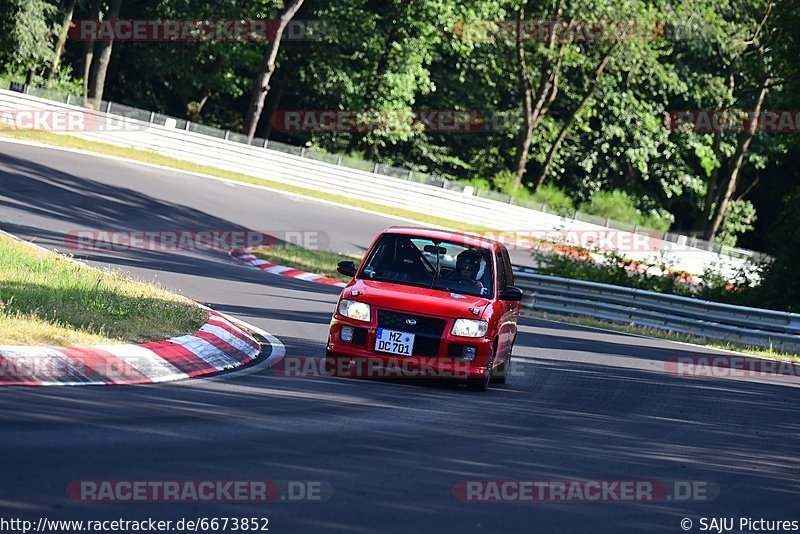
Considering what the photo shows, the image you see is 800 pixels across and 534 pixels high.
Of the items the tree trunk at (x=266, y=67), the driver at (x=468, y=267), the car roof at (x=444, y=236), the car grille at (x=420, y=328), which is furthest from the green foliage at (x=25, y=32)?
the car grille at (x=420, y=328)

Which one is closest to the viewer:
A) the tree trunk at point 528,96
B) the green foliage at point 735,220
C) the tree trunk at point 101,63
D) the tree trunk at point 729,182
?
the tree trunk at point 101,63

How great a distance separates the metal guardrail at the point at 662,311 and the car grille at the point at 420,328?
12.1 m

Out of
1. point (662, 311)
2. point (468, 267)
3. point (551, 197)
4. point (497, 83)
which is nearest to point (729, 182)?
point (551, 197)

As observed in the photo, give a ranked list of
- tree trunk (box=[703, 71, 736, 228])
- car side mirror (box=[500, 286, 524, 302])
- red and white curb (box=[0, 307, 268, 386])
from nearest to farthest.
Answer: red and white curb (box=[0, 307, 268, 386]), car side mirror (box=[500, 286, 524, 302]), tree trunk (box=[703, 71, 736, 228])

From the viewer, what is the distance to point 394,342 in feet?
36.6

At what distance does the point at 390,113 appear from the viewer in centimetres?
5041

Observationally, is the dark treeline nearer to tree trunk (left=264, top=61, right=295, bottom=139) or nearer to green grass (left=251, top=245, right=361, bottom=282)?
tree trunk (left=264, top=61, right=295, bottom=139)

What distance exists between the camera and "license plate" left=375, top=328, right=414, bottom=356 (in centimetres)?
1116

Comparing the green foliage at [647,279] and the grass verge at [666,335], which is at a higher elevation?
the green foliage at [647,279]

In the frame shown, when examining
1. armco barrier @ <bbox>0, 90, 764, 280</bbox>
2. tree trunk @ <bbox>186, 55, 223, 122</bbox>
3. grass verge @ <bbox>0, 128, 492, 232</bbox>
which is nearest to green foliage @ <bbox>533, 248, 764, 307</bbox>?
armco barrier @ <bbox>0, 90, 764, 280</bbox>

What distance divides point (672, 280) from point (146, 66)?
1305 inches

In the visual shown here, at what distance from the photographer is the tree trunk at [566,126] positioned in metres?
53.8

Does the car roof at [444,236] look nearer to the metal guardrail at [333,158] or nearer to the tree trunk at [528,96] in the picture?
Answer: the metal guardrail at [333,158]

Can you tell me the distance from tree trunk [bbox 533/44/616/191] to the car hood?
140 ft
